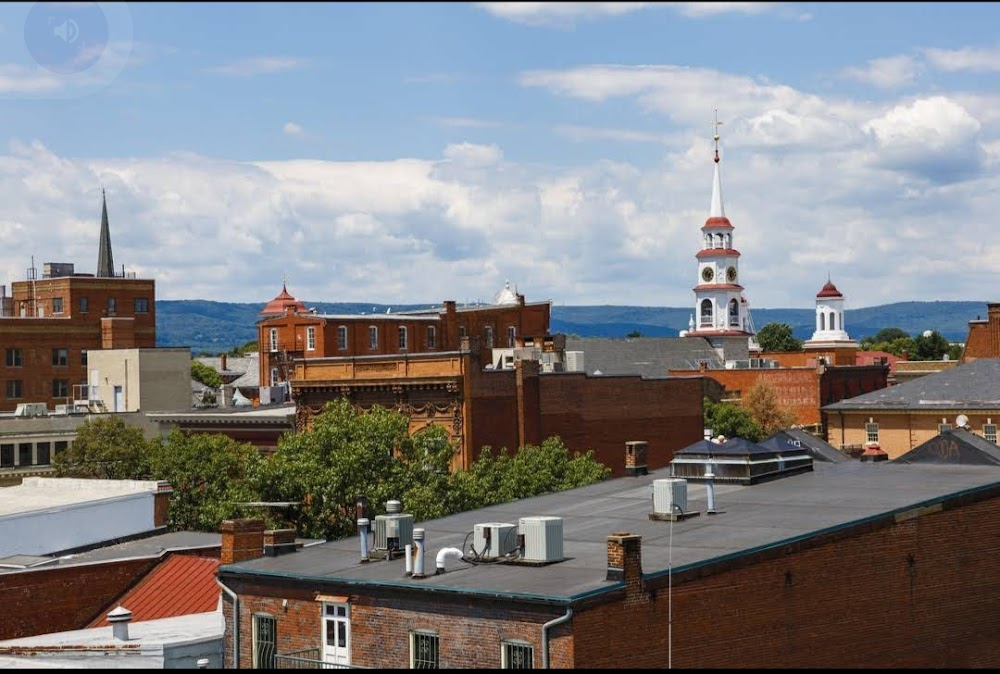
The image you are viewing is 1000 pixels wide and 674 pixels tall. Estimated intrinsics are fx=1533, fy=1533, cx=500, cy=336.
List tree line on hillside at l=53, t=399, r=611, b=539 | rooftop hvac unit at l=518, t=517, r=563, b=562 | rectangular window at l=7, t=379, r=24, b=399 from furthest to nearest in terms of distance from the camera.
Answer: rectangular window at l=7, t=379, r=24, b=399 < tree line on hillside at l=53, t=399, r=611, b=539 < rooftop hvac unit at l=518, t=517, r=563, b=562

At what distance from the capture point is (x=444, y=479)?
60281mm

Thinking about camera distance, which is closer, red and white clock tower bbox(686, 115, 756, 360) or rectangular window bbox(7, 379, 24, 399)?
rectangular window bbox(7, 379, 24, 399)

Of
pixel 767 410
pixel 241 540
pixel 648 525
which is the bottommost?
pixel 241 540

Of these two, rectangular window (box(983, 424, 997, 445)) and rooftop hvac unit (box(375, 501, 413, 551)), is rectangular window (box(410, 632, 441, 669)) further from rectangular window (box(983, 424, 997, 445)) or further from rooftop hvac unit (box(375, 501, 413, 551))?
rectangular window (box(983, 424, 997, 445))

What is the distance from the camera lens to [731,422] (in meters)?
119

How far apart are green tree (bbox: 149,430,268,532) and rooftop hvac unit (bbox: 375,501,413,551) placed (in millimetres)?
17877

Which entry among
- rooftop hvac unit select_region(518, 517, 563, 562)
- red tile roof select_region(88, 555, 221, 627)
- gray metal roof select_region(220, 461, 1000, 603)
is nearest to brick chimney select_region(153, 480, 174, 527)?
red tile roof select_region(88, 555, 221, 627)

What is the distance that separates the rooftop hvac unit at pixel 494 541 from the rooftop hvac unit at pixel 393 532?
246 centimetres

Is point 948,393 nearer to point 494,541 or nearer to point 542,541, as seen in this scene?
point 494,541

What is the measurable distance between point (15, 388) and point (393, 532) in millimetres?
89967

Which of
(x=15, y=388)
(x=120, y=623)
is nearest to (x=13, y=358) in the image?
(x=15, y=388)

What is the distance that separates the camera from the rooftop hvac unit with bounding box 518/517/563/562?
31.9 metres

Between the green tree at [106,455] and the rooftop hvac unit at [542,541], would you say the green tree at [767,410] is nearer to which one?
the green tree at [106,455]

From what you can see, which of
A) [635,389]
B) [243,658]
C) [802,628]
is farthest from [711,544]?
[635,389]
